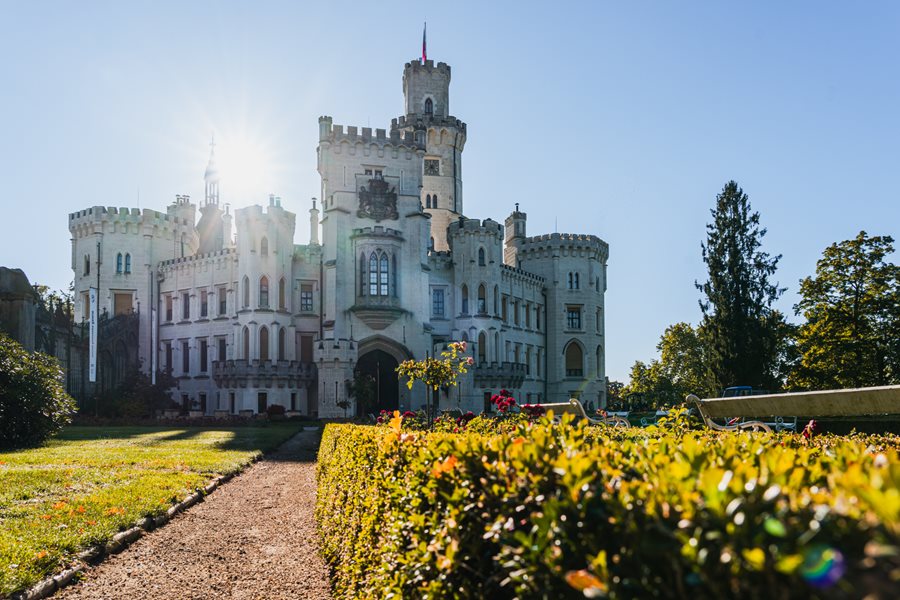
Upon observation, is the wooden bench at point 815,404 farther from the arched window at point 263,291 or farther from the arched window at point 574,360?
the arched window at point 574,360

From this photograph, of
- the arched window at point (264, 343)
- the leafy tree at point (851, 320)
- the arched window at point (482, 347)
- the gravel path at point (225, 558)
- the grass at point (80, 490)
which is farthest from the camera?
the arched window at point (482, 347)

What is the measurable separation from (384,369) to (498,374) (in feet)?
25.2

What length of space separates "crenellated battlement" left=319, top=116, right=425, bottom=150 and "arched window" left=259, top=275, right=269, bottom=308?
965 centimetres

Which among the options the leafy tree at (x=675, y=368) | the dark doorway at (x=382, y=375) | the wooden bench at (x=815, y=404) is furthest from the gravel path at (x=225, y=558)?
the leafy tree at (x=675, y=368)

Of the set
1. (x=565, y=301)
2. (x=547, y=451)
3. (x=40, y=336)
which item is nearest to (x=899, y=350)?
(x=565, y=301)

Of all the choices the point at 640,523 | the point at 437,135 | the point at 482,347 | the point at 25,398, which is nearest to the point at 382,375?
the point at 482,347

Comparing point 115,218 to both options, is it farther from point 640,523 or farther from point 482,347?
point 640,523

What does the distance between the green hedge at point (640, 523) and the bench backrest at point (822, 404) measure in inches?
156

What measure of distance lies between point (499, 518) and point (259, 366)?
144 feet

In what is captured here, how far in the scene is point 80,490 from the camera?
452 inches

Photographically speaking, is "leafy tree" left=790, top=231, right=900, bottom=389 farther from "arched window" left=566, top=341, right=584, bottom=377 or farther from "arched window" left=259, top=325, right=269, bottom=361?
"arched window" left=259, top=325, right=269, bottom=361

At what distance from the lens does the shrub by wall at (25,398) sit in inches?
768

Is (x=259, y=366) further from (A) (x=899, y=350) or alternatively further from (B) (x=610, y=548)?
(B) (x=610, y=548)

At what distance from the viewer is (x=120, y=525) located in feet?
29.9
